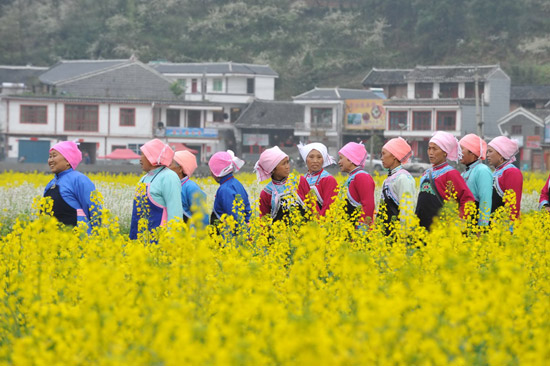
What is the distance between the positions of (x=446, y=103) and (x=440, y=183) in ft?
164

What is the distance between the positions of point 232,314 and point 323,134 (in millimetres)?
56467

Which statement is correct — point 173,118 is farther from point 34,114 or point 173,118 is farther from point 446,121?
point 446,121

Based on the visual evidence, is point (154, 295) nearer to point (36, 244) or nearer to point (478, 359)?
point (36, 244)

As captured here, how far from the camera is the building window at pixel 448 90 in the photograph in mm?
59997

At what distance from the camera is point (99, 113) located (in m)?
56.6

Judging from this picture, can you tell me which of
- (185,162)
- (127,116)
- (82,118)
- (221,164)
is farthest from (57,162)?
(82,118)

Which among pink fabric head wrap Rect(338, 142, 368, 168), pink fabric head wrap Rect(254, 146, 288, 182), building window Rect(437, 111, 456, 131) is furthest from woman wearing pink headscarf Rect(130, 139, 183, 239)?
building window Rect(437, 111, 456, 131)

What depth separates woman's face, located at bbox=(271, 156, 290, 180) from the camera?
8.09 meters

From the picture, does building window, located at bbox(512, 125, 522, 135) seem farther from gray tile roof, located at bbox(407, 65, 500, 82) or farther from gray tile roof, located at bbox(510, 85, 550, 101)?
gray tile roof, located at bbox(510, 85, 550, 101)

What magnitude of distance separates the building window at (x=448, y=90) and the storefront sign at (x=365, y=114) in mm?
4545

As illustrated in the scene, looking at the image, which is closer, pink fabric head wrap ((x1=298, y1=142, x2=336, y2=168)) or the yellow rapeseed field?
the yellow rapeseed field

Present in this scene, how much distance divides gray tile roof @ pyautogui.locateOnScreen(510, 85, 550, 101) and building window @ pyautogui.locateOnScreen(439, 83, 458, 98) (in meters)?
4.46

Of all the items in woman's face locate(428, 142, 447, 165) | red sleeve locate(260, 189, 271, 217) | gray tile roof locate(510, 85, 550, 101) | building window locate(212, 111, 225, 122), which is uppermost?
gray tile roof locate(510, 85, 550, 101)

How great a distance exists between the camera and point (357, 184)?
26.6ft
